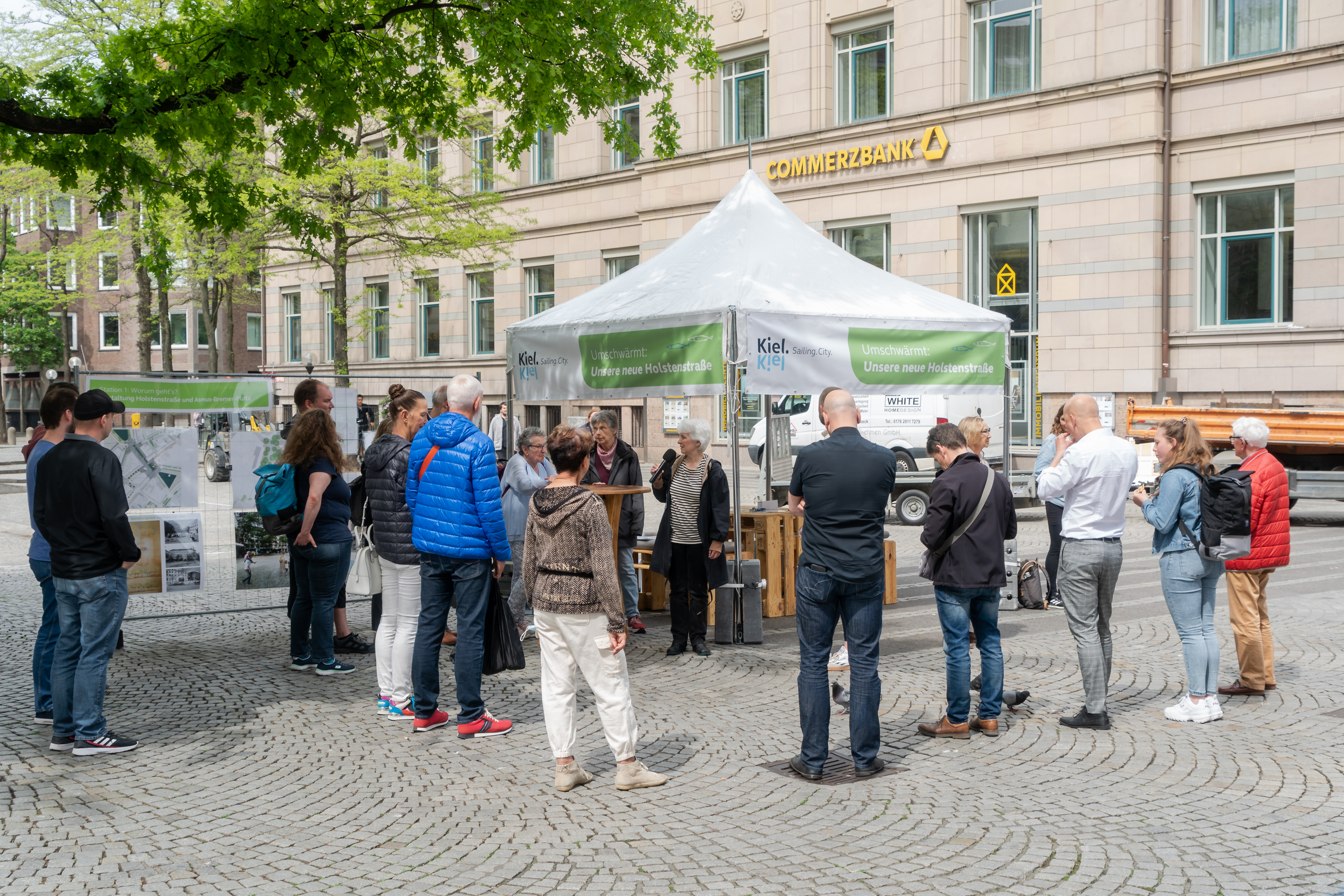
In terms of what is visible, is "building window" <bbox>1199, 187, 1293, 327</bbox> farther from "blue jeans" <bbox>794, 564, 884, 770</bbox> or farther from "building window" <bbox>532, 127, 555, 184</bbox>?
"blue jeans" <bbox>794, 564, 884, 770</bbox>

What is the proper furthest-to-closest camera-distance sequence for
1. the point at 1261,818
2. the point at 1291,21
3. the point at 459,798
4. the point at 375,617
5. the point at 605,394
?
the point at 1291,21 < the point at 605,394 < the point at 375,617 < the point at 459,798 < the point at 1261,818

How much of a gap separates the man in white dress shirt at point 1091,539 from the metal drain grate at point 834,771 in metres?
1.37

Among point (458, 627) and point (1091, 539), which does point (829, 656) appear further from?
point (458, 627)

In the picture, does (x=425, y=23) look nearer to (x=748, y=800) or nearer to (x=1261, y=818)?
(x=748, y=800)

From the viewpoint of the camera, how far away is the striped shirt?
8.74 m

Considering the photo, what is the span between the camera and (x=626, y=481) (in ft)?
32.6

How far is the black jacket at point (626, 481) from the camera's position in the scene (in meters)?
9.33

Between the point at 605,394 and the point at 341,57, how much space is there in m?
3.51

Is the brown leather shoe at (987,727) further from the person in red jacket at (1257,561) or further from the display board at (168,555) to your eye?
the display board at (168,555)

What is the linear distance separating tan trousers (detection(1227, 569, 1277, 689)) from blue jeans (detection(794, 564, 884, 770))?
2840 mm

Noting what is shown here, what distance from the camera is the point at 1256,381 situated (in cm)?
2152

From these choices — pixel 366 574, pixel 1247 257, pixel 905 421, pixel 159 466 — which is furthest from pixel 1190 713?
pixel 1247 257

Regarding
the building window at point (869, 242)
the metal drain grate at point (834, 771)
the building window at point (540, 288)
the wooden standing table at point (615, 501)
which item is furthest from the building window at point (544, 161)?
the metal drain grate at point (834, 771)

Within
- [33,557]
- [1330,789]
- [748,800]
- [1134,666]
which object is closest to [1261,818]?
[1330,789]
